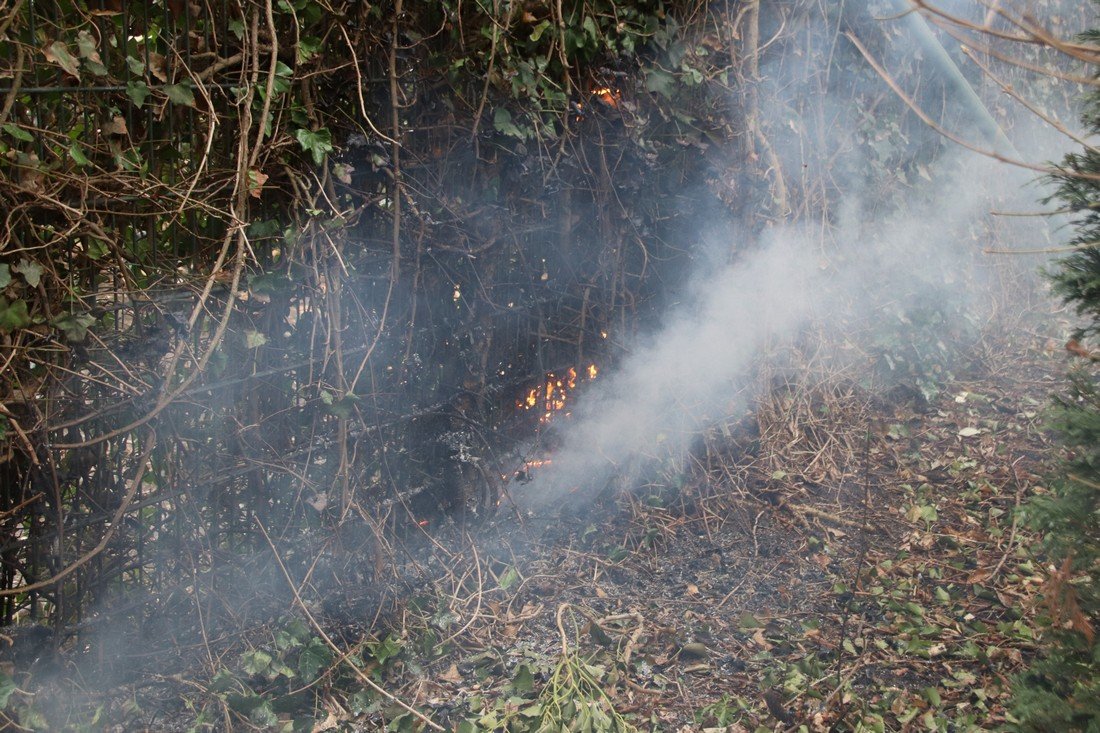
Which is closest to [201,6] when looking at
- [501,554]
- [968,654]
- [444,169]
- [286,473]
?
[444,169]

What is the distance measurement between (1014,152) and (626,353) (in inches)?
228

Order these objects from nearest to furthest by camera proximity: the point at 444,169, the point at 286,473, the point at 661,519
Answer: the point at 286,473, the point at 444,169, the point at 661,519

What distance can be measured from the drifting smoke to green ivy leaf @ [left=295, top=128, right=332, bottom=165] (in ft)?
7.37

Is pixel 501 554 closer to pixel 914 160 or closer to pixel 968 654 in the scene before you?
pixel 968 654

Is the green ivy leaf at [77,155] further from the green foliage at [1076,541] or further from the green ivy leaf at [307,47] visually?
the green foliage at [1076,541]

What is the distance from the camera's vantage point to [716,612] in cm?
425

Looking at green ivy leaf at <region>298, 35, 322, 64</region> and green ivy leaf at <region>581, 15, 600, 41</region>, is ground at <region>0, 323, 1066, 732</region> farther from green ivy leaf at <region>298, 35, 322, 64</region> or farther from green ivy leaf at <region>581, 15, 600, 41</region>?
green ivy leaf at <region>581, 15, 600, 41</region>

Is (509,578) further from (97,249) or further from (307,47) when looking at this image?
(307,47)

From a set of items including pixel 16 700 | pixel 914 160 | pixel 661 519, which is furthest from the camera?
pixel 914 160

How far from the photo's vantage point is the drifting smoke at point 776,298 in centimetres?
525

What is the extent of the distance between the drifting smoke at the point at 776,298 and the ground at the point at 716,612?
204 mm

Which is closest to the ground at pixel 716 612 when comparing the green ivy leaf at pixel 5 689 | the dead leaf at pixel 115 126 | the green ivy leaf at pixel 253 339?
the green ivy leaf at pixel 5 689

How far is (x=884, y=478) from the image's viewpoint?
553cm

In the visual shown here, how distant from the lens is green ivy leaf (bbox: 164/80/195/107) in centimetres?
304
